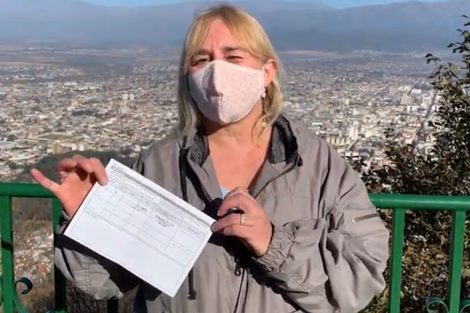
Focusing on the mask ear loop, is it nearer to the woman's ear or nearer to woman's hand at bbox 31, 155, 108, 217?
the woman's ear

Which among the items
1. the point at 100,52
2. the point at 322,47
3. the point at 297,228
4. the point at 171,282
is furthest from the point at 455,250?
the point at 100,52

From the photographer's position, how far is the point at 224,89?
2.04m

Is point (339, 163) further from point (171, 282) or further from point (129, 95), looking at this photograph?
point (129, 95)

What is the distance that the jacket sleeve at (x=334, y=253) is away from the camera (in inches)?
72.7

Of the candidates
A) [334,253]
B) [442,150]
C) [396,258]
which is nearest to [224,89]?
[334,253]

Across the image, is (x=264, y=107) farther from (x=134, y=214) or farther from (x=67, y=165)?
(x=67, y=165)

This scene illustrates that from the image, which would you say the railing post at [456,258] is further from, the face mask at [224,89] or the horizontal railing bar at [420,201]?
the face mask at [224,89]

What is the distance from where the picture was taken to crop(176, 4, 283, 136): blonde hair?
206 cm

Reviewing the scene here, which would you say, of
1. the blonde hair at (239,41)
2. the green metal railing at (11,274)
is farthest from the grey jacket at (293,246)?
the green metal railing at (11,274)

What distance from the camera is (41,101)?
5.97 m

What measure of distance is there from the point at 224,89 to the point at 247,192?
1.13ft

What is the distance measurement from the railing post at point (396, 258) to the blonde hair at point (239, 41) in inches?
26.8

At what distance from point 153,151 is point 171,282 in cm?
42

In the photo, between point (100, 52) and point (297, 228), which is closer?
point (297, 228)
